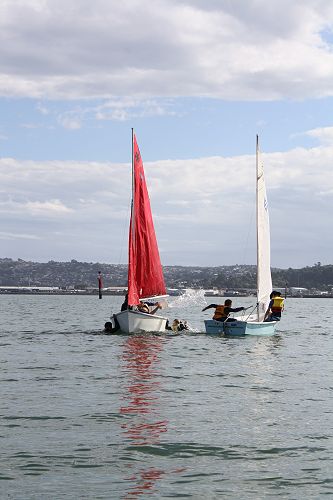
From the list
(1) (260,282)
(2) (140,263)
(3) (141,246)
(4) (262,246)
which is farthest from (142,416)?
(4) (262,246)

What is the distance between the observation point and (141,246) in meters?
45.4

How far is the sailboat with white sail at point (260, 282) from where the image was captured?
43906 mm

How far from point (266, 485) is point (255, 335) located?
31.4m

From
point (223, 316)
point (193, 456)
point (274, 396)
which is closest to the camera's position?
point (193, 456)

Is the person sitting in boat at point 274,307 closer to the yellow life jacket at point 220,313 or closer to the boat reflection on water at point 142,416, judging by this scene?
the yellow life jacket at point 220,313

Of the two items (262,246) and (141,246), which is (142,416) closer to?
(141,246)

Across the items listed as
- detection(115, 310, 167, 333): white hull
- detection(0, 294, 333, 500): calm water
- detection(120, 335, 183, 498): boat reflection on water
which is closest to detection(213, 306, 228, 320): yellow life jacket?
detection(115, 310, 167, 333): white hull

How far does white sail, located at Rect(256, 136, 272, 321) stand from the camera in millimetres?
47531

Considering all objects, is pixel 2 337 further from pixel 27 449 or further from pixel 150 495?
pixel 150 495

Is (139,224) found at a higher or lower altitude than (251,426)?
higher

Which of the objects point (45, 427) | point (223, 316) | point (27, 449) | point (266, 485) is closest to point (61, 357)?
point (223, 316)

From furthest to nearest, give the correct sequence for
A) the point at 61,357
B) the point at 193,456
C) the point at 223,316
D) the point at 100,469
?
the point at 223,316
the point at 61,357
the point at 193,456
the point at 100,469

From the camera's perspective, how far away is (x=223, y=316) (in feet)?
146

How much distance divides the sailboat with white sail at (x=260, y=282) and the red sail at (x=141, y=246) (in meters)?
3.89
